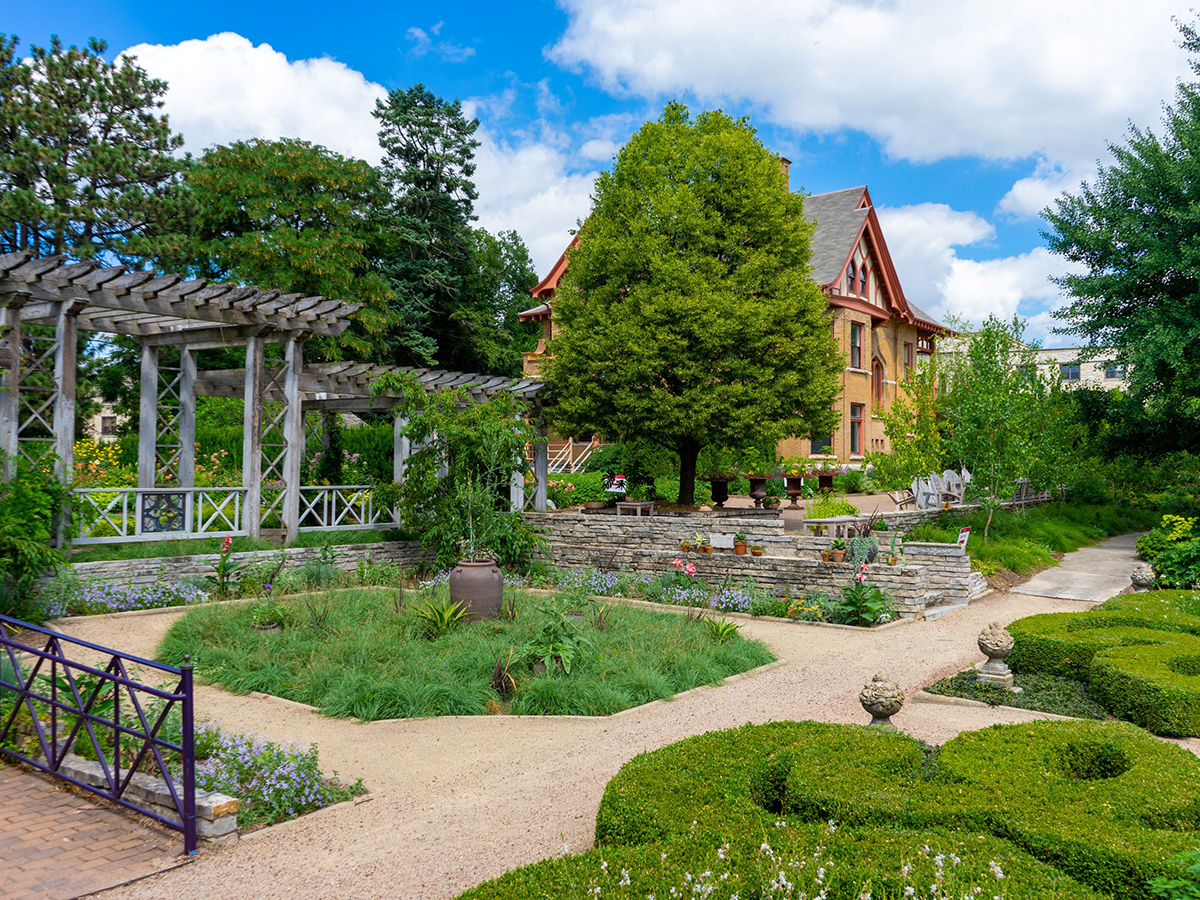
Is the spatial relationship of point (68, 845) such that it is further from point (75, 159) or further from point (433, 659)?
point (75, 159)

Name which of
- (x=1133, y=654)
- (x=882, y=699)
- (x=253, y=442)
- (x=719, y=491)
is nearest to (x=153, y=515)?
(x=253, y=442)

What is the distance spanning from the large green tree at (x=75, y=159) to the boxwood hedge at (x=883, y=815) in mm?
28450

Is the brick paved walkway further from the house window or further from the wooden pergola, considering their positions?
the house window

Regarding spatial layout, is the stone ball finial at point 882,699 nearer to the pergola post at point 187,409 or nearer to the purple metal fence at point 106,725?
the purple metal fence at point 106,725

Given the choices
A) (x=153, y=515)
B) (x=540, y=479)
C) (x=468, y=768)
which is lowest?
(x=468, y=768)

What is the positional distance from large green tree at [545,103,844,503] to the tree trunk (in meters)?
0.16

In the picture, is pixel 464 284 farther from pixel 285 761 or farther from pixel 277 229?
pixel 285 761

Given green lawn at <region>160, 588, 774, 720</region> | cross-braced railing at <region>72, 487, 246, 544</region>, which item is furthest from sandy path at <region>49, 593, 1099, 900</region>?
cross-braced railing at <region>72, 487, 246, 544</region>

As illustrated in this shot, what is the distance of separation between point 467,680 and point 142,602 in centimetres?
688

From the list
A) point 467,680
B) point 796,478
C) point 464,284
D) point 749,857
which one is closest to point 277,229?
point 464,284

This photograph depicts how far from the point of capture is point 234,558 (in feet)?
45.3

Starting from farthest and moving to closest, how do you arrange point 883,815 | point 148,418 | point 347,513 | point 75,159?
point 75,159 → point 347,513 → point 148,418 → point 883,815

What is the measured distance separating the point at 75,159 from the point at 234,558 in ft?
71.2

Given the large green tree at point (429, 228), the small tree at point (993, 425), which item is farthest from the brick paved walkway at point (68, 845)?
the large green tree at point (429, 228)
